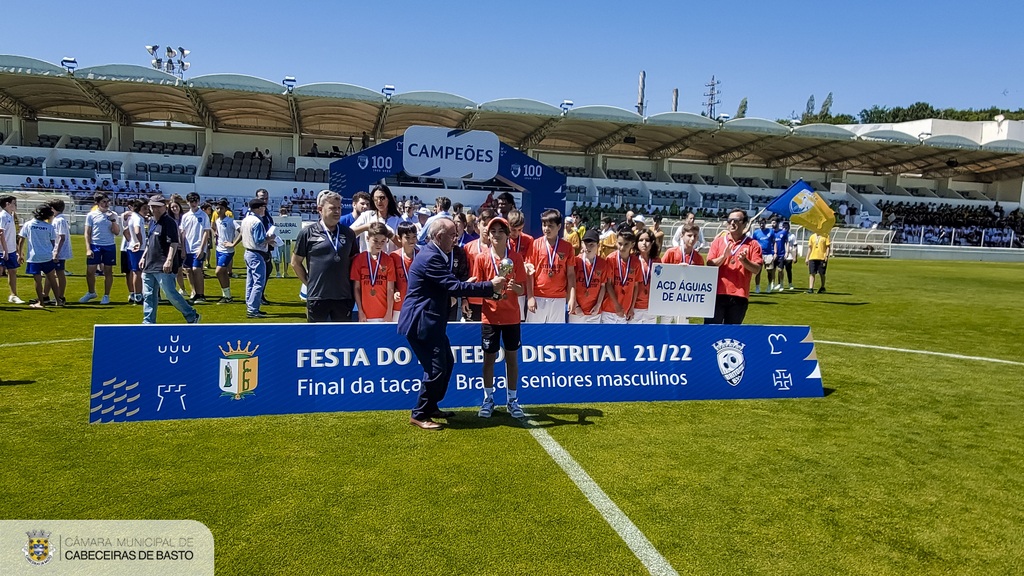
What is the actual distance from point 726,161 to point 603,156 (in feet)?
37.6

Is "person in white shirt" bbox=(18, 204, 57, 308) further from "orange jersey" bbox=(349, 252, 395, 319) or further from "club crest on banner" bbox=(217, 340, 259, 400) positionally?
"club crest on banner" bbox=(217, 340, 259, 400)

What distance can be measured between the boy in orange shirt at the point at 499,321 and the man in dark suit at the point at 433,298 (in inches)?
17.5

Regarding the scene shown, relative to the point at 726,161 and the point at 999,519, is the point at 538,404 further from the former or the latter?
the point at 726,161

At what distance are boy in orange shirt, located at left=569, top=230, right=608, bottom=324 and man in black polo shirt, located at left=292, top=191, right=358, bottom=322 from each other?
2.86 metres

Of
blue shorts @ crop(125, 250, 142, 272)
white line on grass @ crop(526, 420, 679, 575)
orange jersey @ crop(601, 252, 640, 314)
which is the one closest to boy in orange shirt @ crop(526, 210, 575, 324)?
orange jersey @ crop(601, 252, 640, 314)

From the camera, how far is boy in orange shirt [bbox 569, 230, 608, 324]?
782 cm

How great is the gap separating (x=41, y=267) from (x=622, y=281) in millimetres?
9857

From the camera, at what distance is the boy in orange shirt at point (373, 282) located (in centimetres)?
668

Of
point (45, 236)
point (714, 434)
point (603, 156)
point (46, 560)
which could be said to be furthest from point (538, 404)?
point (603, 156)

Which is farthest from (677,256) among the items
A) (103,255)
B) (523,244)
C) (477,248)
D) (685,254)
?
(103,255)

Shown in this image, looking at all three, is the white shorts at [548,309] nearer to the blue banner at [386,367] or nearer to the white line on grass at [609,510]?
the blue banner at [386,367]

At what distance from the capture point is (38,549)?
10.7 feet

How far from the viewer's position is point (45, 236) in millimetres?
10359

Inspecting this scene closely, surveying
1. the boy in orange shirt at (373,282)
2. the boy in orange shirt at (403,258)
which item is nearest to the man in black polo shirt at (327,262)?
the boy in orange shirt at (373,282)
